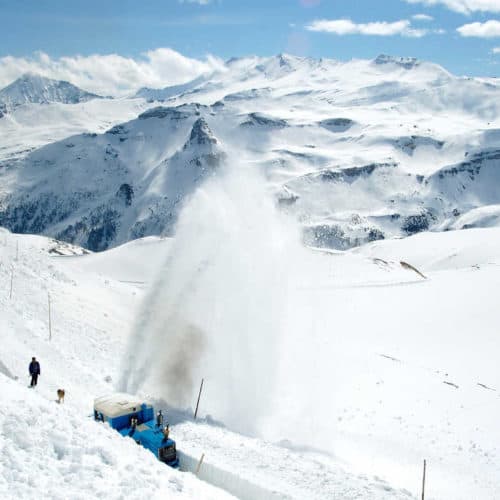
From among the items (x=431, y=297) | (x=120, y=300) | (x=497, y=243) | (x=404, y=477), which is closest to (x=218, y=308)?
(x=404, y=477)

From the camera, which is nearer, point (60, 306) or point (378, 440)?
point (378, 440)

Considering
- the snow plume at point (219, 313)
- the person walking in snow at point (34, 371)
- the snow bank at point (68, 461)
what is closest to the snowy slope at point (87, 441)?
the snow bank at point (68, 461)

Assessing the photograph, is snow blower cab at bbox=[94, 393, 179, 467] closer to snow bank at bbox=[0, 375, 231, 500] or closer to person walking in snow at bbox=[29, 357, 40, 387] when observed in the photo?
snow bank at bbox=[0, 375, 231, 500]

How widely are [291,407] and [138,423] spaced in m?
9.56

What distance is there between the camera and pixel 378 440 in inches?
962

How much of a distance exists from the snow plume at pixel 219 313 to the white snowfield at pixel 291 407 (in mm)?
566

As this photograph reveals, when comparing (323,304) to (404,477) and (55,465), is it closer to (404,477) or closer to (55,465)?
(404,477)

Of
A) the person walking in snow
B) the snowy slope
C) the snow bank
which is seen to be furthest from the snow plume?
the snow bank

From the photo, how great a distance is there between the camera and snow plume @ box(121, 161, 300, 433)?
25500mm

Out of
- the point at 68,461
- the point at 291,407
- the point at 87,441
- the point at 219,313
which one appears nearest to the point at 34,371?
the point at 87,441

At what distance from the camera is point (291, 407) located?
26.9 m

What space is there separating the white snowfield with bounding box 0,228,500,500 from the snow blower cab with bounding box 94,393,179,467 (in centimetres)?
99

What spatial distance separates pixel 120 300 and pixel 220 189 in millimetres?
18611

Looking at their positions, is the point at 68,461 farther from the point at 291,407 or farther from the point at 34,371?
the point at 291,407
